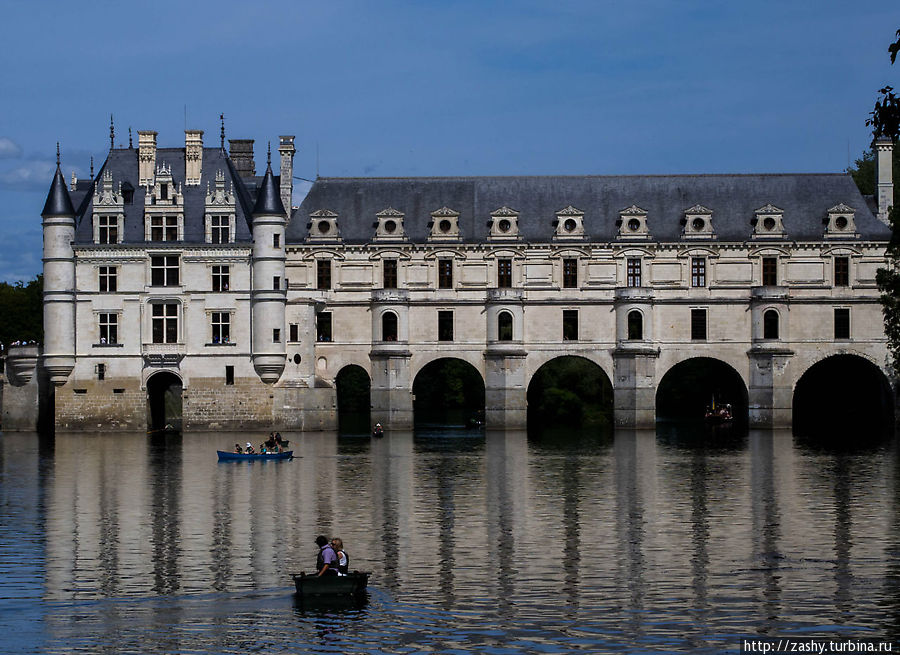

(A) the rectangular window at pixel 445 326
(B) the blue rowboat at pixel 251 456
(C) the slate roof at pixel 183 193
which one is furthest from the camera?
(A) the rectangular window at pixel 445 326

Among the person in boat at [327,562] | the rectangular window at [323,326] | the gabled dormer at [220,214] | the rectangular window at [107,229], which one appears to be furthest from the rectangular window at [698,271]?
the person in boat at [327,562]

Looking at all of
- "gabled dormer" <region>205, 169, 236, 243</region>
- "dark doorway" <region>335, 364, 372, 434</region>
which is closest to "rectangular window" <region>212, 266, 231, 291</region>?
"gabled dormer" <region>205, 169, 236, 243</region>

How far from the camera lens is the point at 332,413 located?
7762 cm

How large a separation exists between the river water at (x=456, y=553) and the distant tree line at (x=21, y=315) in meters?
65.6

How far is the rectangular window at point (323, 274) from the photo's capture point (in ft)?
259

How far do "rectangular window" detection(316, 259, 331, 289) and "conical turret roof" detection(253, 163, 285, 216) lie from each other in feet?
14.3

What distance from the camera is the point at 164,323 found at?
251 feet

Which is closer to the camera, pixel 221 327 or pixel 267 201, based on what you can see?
pixel 267 201

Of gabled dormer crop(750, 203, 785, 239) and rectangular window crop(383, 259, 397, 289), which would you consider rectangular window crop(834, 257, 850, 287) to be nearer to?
gabled dormer crop(750, 203, 785, 239)

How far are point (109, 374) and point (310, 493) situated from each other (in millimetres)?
33483

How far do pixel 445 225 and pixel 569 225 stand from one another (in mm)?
7002

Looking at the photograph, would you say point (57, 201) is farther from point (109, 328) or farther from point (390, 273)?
point (390, 273)

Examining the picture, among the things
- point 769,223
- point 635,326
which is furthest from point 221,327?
point 769,223

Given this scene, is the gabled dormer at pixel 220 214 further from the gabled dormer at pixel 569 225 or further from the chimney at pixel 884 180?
the chimney at pixel 884 180
